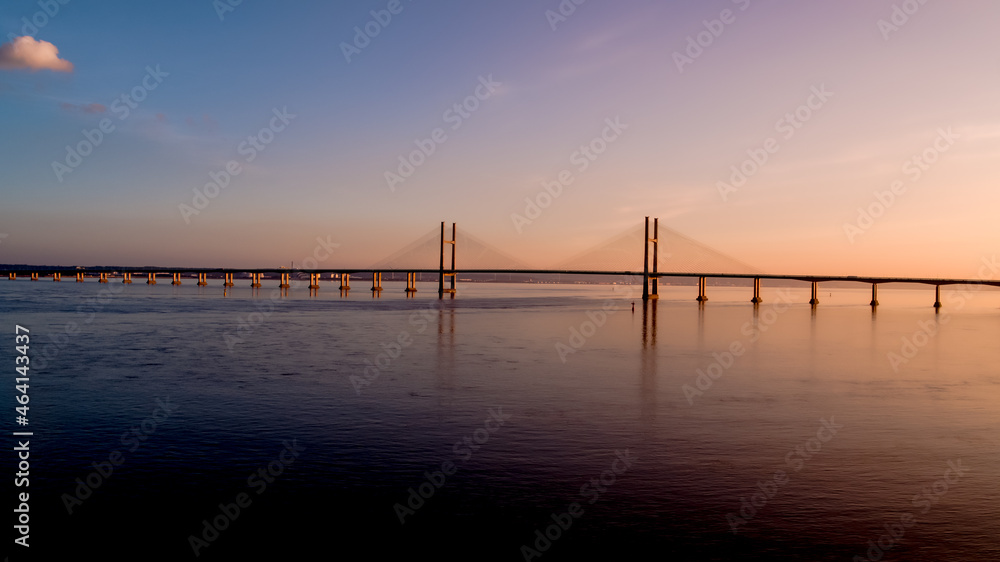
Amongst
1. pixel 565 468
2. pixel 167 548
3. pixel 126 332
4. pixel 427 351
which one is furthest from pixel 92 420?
pixel 126 332

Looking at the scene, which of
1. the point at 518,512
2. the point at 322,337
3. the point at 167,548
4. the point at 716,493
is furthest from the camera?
the point at 322,337

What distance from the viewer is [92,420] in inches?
701

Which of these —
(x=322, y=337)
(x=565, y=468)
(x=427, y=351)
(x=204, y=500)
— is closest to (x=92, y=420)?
(x=204, y=500)

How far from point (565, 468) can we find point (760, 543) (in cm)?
448

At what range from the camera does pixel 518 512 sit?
11.0 metres

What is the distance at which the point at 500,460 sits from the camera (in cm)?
1429

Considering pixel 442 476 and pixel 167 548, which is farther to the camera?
pixel 442 476

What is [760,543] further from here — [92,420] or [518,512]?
[92,420]

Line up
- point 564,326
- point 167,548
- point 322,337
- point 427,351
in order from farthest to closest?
1. point 564,326
2. point 322,337
3. point 427,351
4. point 167,548

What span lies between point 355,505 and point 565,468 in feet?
14.5

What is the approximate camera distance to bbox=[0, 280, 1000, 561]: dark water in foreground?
33.0 ft

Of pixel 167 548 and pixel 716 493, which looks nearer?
pixel 167 548

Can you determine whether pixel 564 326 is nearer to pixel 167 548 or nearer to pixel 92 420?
pixel 92 420

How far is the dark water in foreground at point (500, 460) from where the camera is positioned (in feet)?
33.0
